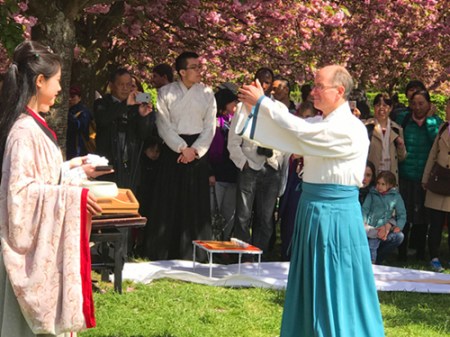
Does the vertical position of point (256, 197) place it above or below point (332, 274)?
above

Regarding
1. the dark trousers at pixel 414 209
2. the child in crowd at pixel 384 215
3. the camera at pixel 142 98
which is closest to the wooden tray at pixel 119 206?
the camera at pixel 142 98

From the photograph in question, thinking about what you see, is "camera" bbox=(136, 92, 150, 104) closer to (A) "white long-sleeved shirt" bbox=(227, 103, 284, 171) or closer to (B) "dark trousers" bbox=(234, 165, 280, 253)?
(A) "white long-sleeved shirt" bbox=(227, 103, 284, 171)

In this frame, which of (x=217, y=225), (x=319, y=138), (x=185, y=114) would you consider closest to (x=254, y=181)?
(x=217, y=225)

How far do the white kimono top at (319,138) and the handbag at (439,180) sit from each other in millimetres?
3831

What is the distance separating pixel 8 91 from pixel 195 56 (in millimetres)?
4112

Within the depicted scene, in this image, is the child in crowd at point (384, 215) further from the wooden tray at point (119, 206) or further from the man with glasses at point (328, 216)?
the man with glasses at point (328, 216)

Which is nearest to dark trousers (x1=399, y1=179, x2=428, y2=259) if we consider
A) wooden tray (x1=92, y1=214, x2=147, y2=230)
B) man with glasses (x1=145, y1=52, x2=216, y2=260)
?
man with glasses (x1=145, y1=52, x2=216, y2=260)

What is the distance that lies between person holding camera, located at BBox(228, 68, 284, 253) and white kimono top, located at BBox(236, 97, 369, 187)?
10.1 feet

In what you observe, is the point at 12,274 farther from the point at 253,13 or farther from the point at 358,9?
the point at 358,9

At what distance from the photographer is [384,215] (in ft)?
26.7

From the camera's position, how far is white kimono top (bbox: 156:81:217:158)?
25.9ft

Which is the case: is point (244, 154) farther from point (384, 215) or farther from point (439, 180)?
point (439, 180)

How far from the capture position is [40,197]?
3.95 meters

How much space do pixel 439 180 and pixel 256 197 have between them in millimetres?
1905
